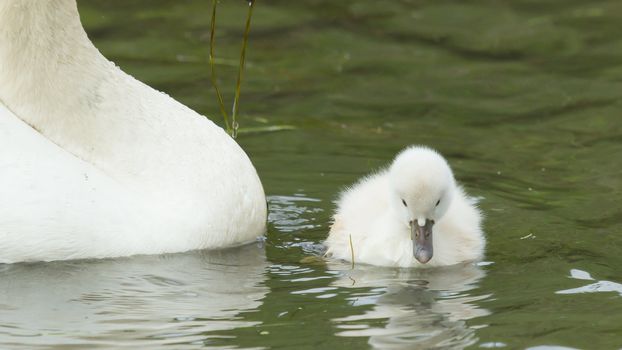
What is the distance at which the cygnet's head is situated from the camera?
6.71 metres

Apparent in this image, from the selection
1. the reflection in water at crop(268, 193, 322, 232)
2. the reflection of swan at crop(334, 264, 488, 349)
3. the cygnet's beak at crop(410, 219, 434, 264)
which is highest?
the reflection in water at crop(268, 193, 322, 232)

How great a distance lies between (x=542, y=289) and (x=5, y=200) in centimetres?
232

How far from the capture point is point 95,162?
722 centimetres

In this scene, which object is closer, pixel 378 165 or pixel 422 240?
pixel 422 240

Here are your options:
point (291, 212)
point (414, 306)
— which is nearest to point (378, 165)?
point (291, 212)

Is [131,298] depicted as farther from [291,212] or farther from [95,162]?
[291,212]

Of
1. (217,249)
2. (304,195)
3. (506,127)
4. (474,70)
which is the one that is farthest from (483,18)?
(217,249)

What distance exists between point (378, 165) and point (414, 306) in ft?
8.92

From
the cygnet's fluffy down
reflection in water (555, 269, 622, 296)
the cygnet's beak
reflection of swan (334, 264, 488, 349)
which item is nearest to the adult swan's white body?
the cygnet's fluffy down

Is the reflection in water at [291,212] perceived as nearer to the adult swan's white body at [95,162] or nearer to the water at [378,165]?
the water at [378,165]

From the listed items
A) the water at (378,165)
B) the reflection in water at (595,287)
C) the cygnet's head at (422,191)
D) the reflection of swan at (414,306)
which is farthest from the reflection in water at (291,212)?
the reflection in water at (595,287)

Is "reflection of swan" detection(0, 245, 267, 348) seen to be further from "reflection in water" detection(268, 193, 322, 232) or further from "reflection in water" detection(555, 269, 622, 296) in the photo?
"reflection in water" detection(555, 269, 622, 296)

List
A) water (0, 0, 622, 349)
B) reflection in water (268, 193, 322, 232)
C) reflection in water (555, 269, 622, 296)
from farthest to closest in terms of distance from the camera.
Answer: reflection in water (268, 193, 322, 232)
reflection in water (555, 269, 622, 296)
water (0, 0, 622, 349)

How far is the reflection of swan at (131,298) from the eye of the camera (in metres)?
5.83
